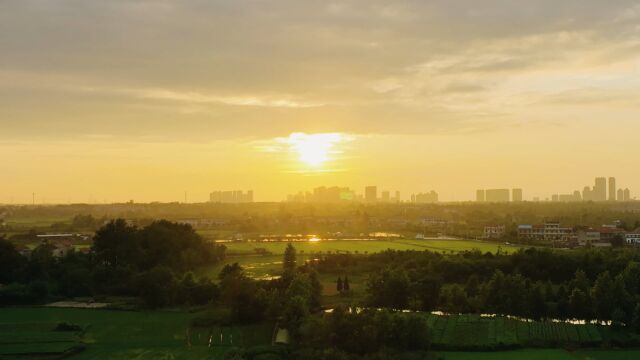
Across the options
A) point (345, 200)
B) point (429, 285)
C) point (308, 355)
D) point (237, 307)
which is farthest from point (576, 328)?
point (345, 200)

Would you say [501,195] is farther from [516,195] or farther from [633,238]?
[633,238]

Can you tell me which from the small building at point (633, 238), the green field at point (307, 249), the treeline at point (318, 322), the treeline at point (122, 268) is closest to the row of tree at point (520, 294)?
the treeline at point (318, 322)

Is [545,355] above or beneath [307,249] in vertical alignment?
beneath

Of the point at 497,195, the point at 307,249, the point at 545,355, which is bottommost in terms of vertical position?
the point at 545,355

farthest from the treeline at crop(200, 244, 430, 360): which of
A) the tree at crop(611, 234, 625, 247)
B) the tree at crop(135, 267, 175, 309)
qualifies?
the tree at crop(611, 234, 625, 247)

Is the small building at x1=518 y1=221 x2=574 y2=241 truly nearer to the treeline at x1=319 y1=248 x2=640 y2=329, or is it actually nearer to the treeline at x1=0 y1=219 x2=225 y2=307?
the treeline at x1=319 y1=248 x2=640 y2=329

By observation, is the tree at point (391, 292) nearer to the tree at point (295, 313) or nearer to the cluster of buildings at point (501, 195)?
the tree at point (295, 313)

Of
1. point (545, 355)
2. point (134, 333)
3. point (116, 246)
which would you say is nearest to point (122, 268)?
point (116, 246)
